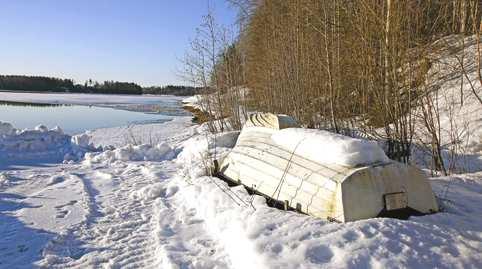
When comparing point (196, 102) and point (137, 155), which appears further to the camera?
point (196, 102)

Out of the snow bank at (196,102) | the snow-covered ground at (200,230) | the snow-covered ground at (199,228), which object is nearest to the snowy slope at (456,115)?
the snow-covered ground at (199,228)

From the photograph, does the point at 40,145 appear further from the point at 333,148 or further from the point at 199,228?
the point at 333,148

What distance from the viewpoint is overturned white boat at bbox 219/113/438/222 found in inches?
171

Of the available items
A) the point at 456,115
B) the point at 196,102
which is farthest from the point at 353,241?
the point at 196,102

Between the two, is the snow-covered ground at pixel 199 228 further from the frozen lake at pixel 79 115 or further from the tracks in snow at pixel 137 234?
the frozen lake at pixel 79 115

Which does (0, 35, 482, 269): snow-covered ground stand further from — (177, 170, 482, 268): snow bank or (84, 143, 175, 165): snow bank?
(84, 143, 175, 165): snow bank

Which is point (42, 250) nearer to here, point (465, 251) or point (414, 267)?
point (414, 267)

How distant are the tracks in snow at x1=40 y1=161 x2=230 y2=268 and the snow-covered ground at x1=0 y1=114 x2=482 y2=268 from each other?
1 cm

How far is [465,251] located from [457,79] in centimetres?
842

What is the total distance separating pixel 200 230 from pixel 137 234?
0.74 metres

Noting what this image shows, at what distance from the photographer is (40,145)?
13.3 metres

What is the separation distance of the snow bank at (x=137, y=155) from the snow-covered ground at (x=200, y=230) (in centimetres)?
252

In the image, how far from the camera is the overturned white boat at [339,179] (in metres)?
4.34

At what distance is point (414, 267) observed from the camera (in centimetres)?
350
